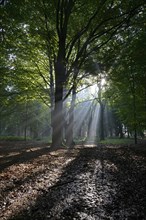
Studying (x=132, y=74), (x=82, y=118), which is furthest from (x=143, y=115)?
(x=82, y=118)

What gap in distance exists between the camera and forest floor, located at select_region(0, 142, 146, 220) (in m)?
3.94

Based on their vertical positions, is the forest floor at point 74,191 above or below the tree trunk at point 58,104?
below

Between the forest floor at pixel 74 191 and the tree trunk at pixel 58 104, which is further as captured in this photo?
→ the tree trunk at pixel 58 104

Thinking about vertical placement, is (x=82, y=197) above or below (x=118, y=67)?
below

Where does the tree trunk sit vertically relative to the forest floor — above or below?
above

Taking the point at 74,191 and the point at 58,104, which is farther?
the point at 58,104

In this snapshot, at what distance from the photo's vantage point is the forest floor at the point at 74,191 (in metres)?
3.94

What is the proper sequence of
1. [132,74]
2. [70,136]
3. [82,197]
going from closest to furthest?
[82,197] < [132,74] < [70,136]

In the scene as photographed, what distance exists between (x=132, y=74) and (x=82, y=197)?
46.5 feet

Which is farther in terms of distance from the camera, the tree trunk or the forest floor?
the tree trunk

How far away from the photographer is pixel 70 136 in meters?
20.4

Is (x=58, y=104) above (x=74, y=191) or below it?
above

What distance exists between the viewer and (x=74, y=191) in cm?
495

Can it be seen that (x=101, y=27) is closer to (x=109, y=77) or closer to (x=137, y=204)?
(x=109, y=77)
